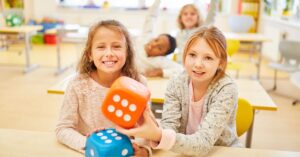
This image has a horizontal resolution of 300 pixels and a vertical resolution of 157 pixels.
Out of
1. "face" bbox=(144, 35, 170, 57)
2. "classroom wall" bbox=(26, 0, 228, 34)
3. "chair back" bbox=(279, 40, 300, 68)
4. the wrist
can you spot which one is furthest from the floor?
the wrist

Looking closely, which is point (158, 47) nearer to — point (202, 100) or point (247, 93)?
point (247, 93)

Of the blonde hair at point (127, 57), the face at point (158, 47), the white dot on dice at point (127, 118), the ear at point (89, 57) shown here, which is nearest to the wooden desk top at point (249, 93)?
the face at point (158, 47)

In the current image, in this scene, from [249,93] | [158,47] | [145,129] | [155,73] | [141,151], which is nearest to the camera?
[145,129]

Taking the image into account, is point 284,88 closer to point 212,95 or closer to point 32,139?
point 212,95

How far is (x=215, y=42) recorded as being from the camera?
1201 millimetres

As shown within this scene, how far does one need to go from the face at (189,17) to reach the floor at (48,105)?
1.22m

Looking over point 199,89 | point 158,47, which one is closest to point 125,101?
point 199,89

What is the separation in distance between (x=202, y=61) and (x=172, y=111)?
254 mm

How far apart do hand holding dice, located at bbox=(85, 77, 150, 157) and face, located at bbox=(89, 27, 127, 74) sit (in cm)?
48

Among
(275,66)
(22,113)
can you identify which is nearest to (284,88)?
(275,66)

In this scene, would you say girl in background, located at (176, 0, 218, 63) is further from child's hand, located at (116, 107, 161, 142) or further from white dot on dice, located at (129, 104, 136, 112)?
white dot on dice, located at (129, 104, 136, 112)

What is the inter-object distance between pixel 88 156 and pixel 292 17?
5.34 meters

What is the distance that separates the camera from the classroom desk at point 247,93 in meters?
1.88

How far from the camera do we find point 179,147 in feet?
3.39
